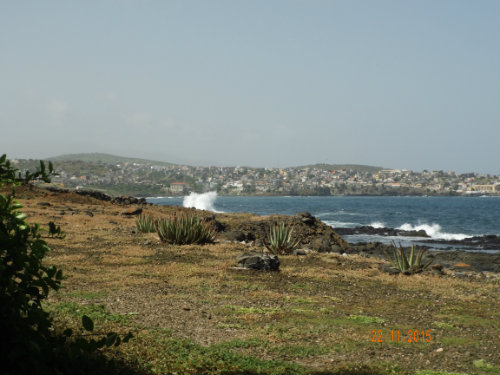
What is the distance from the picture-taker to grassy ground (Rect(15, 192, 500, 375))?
7.70 metres

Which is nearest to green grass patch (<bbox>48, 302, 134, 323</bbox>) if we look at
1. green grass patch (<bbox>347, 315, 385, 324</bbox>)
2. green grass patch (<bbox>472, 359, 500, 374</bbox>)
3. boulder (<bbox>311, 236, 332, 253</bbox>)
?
green grass patch (<bbox>347, 315, 385, 324</bbox>)

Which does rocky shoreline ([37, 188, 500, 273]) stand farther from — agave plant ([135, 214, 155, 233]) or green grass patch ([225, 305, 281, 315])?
green grass patch ([225, 305, 281, 315])

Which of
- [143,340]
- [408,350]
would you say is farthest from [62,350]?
[408,350]

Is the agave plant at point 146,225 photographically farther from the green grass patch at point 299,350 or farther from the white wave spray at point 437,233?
the white wave spray at point 437,233

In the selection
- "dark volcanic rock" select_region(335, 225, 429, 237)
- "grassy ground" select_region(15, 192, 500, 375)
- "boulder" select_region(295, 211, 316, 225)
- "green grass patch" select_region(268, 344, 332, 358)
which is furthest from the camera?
"dark volcanic rock" select_region(335, 225, 429, 237)

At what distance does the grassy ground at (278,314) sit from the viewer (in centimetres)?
770

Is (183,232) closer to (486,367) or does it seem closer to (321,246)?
(321,246)

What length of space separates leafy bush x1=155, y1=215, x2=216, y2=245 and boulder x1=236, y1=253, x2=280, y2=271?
5687 mm

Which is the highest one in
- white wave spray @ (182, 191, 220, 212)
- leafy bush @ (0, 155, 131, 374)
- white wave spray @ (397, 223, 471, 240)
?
leafy bush @ (0, 155, 131, 374)

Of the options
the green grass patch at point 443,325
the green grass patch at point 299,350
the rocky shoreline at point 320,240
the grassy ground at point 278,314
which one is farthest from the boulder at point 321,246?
the green grass patch at point 299,350

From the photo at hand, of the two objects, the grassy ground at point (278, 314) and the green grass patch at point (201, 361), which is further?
the grassy ground at point (278, 314)

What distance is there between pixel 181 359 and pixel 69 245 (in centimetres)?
1373

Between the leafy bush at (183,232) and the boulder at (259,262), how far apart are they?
569cm

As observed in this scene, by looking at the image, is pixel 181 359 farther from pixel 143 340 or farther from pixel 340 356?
pixel 340 356
